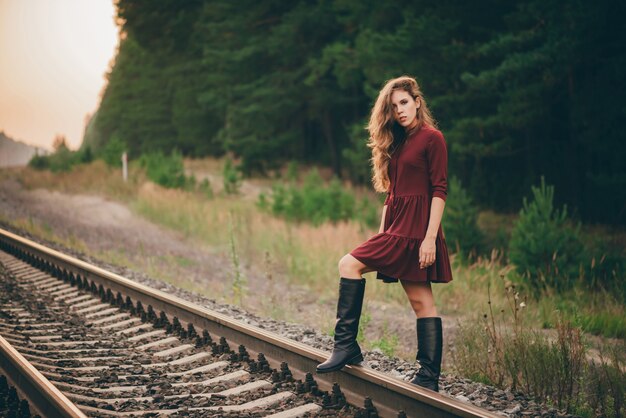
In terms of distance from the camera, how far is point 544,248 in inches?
362

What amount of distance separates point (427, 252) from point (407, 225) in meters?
0.24

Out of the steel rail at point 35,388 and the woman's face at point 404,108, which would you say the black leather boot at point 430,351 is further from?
the steel rail at point 35,388

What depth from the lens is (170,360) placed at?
499cm

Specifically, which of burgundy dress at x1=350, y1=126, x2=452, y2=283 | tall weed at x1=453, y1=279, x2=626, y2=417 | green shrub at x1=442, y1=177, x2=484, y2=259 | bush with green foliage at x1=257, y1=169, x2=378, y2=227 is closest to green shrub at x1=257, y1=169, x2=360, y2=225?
bush with green foliage at x1=257, y1=169, x2=378, y2=227

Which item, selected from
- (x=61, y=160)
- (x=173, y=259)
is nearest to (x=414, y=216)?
(x=173, y=259)

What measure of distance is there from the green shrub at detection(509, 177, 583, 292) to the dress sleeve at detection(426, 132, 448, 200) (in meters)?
5.86

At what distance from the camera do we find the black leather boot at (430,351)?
12.8 feet

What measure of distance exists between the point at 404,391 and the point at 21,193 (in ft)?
62.5

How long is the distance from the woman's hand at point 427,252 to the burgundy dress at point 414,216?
110mm

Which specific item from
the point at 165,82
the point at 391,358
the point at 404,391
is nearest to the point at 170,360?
the point at 391,358

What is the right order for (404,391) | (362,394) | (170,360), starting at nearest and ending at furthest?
(404,391) → (362,394) → (170,360)

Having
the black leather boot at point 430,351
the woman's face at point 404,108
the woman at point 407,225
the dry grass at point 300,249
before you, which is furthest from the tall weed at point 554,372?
the woman's face at point 404,108

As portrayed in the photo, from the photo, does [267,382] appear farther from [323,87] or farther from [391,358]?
→ [323,87]

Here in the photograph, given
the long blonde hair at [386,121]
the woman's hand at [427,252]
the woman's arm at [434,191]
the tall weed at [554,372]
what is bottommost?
the tall weed at [554,372]
